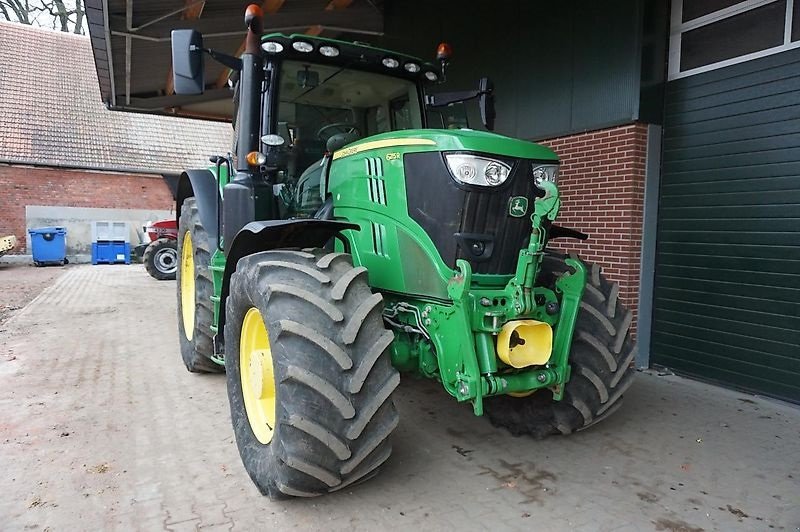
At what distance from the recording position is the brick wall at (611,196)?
5.35 metres

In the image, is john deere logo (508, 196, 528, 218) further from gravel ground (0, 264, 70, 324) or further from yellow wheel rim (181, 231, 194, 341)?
gravel ground (0, 264, 70, 324)

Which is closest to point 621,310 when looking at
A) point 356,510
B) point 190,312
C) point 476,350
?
point 476,350

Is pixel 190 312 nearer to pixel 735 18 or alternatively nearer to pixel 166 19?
pixel 166 19

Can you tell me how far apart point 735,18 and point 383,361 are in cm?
449

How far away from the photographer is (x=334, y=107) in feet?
13.3

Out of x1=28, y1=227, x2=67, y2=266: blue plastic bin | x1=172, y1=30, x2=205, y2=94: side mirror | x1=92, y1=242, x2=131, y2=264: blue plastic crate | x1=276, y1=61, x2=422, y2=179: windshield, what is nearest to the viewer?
x1=172, y1=30, x2=205, y2=94: side mirror

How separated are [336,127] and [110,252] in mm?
16573

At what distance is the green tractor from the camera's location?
2553mm

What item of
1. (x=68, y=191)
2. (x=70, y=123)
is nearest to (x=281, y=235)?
(x=68, y=191)

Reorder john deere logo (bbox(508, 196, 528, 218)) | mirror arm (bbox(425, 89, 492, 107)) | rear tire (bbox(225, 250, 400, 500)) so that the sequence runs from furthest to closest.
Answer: mirror arm (bbox(425, 89, 492, 107))
john deere logo (bbox(508, 196, 528, 218))
rear tire (bbox(225, 250, 400, 500))

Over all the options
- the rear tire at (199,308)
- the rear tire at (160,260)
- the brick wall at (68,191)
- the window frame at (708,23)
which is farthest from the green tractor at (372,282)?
the brick wall at (68,191)

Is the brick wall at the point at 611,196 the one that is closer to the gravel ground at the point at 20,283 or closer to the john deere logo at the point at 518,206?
the john deere logo at the point at 518,206

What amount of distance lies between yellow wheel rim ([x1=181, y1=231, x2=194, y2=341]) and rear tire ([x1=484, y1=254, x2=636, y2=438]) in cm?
352

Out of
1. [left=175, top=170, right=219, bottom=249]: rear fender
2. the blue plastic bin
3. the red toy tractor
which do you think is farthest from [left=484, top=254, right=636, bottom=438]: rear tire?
the blue plastic bin
